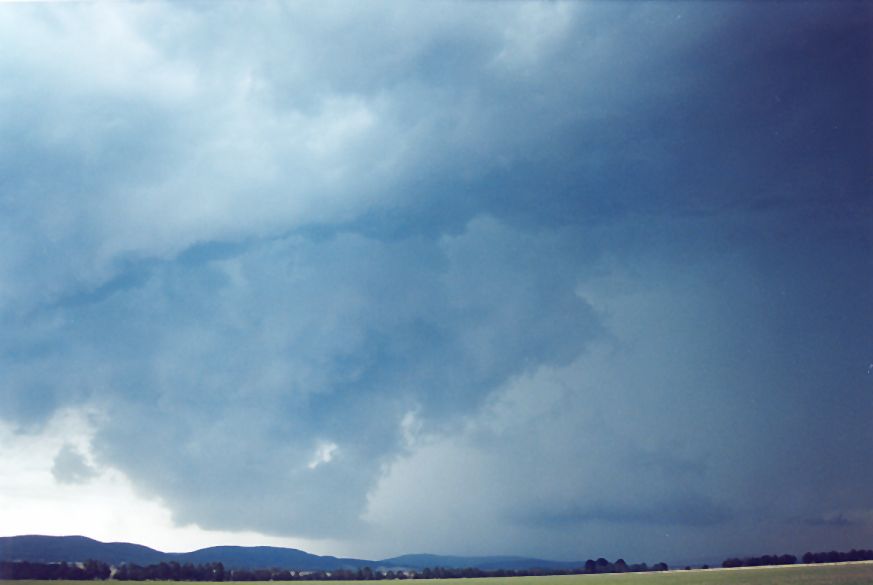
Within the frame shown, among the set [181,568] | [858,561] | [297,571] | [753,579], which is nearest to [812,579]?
[753,579]

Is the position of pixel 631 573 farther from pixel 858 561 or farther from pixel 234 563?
pixel 234 563

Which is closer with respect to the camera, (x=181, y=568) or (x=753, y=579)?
(x=753, y=579)

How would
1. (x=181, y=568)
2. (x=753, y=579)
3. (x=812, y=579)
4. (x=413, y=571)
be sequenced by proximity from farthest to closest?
(x=413, y=571), (x=181, y=568), (x=753, y=579), (x=812, y=579)

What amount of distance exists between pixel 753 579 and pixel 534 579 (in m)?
26.8

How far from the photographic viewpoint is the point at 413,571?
102 m

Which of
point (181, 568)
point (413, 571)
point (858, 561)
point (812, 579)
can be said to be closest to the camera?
point (812, 579)

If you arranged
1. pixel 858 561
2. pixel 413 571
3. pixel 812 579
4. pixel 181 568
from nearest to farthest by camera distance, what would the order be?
pixel 812 579
pixel 858 561
pixel 181 568
pixel 413 571

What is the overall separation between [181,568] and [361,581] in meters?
21.3

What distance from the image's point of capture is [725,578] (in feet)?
271

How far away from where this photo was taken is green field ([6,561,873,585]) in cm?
7438

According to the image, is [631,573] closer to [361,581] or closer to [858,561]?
[858,561]

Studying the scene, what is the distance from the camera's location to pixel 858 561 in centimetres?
8738

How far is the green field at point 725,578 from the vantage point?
7438 cm

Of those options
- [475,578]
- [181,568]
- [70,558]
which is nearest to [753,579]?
[475,578]
